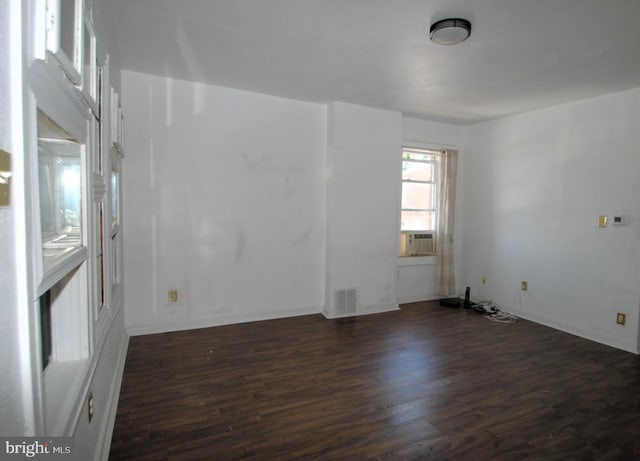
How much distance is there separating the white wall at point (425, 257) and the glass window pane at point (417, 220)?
1.40ft

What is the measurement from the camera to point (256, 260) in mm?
3982

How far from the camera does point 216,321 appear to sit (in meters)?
3.82

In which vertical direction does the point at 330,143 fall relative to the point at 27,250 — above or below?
above

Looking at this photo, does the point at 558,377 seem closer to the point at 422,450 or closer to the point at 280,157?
the point at 422,450

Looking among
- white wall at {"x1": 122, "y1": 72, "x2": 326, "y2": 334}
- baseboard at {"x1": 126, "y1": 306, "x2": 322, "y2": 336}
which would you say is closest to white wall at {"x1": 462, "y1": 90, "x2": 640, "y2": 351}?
white wall at {"x1": 122, "y1": 72, "x2": 326, "y2": 334}

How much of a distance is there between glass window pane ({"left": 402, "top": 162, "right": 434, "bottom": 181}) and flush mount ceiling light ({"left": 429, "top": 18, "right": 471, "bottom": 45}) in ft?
8.82

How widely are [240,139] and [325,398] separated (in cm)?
283

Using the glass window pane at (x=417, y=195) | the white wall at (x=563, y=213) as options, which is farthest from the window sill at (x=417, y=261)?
the glass window pane at (x=417, y=195)

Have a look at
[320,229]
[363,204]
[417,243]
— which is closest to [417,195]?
[417,243]

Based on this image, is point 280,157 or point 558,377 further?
point 280,157

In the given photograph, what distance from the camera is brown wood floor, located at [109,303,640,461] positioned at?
6.43ft

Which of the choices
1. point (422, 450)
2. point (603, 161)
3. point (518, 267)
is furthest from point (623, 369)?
point (422, 450)

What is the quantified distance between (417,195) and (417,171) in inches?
14.5

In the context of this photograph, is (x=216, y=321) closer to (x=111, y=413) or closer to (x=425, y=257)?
(x=111, y=413)
